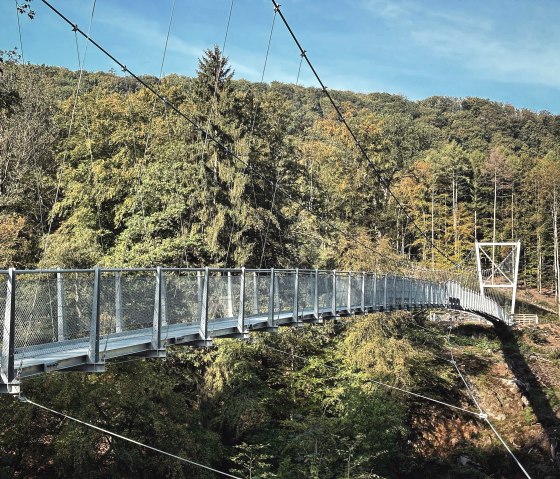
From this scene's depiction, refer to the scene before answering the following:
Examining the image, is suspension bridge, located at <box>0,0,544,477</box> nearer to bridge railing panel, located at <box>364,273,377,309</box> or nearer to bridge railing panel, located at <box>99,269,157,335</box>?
bridge railing panel, located at <box>99,269,157,335</box>

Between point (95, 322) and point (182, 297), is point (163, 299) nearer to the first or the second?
point (182, 297)

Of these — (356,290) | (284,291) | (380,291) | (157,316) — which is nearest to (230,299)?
(284,291)

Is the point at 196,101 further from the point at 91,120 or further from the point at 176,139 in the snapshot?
the point at 91,120

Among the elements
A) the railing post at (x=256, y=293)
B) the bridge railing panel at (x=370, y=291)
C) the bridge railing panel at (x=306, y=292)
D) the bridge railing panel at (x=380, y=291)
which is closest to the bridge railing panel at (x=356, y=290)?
the bridge railing panel at (x=370, y=291)

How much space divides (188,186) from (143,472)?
8.44 m

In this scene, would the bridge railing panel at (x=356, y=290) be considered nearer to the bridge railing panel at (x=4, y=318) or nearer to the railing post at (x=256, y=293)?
the railing post at (x=256, y=293)

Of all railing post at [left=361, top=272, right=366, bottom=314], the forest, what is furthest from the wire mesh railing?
the forest

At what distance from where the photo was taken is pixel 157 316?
5699mm

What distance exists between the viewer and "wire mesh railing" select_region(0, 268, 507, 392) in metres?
4.36

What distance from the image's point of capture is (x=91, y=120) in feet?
74.9

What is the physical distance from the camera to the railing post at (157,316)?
562 cm

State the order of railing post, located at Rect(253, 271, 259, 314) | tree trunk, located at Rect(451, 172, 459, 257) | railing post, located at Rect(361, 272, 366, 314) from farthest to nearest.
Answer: tree trunk, located at Rect(451, 172, 459, 257) < railing post, located at Rect(361, 272, 366, 314) < railing post, located at Rect(253, 271, 259, 314)

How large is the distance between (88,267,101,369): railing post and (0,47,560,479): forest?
4119mm

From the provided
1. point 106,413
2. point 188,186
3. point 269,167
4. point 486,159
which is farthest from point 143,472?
point 486,159
